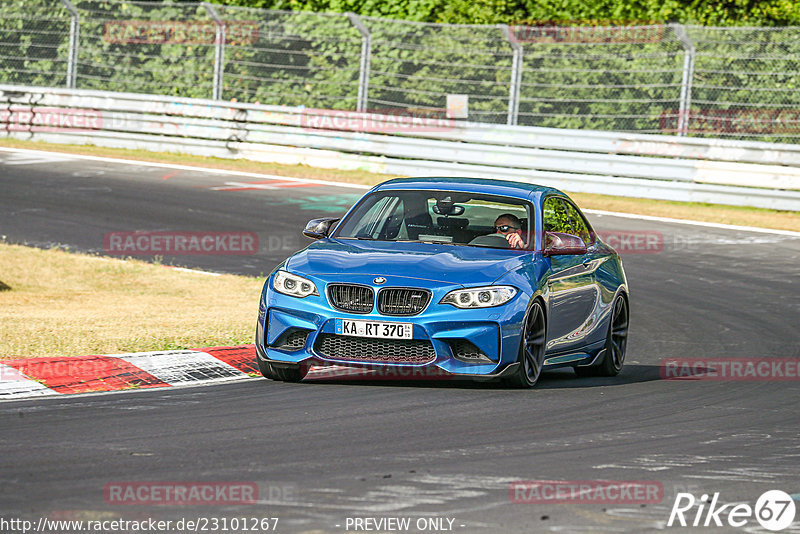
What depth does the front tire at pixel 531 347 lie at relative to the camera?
30.3ft

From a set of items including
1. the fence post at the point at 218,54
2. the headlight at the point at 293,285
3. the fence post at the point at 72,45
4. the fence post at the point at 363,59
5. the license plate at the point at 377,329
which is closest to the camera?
the license plate at the point at 377,329

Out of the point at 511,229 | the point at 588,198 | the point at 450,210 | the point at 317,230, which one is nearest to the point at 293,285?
the point at 317,230

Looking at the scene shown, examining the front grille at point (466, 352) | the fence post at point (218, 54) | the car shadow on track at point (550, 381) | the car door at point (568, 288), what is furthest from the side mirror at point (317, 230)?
the fence post at point (218, 54)

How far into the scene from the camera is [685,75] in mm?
23109

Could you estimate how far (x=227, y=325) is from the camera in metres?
12.0

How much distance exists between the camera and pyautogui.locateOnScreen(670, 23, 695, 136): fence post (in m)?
23.0

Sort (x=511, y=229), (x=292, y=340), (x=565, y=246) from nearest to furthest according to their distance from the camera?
(x=292, y=340) < (x=565, y=246) < (x=511, y=229)

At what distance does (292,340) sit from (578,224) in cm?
298

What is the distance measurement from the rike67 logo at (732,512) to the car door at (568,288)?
3640 millimetres

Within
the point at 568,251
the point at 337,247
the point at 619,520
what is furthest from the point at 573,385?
the point at 619,520

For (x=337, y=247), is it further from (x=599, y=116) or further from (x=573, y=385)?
(x=599, y=116)

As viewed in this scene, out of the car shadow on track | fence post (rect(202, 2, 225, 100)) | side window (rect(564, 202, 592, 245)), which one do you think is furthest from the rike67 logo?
fence post (rect(202, 2, 225, 100))

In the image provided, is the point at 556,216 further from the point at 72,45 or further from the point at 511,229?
the point at 72,45

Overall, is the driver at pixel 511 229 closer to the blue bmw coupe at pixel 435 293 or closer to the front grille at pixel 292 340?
the blue bmw coupe at pixel 435 293
